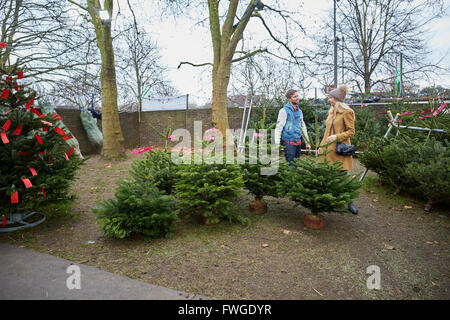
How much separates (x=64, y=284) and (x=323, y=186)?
3.03 metres

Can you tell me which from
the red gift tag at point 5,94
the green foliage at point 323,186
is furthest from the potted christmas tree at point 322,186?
the red gift tag at point 5,94

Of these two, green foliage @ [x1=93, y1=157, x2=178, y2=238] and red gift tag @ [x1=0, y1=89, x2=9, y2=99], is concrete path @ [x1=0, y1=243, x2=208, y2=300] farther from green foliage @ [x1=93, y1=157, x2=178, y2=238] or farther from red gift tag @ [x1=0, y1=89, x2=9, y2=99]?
red gift tag @ [x1=0, y1=89, x2=9, y2=99]

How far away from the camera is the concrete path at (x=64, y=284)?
2305mm

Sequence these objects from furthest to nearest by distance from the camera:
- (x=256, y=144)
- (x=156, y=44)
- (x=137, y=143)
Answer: (x=156, y=44), (x=137, y=143), (x=256, y=144)

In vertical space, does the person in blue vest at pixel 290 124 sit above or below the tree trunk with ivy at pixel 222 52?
below

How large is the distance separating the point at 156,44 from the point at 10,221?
1776cm

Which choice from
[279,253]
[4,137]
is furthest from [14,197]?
[279,253]

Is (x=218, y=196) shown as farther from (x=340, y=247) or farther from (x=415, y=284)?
(x=415, y=284)

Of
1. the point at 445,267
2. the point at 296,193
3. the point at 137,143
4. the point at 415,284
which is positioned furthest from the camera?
the point at 137,143

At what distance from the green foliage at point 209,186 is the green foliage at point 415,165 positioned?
301 centimetres

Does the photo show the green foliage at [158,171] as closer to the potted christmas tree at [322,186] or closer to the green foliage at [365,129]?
the potted christmas tree at [322,186]

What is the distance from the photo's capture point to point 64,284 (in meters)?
2.48

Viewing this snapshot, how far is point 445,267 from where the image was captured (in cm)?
292

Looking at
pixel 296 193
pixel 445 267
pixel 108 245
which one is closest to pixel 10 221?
pixel 108 245
